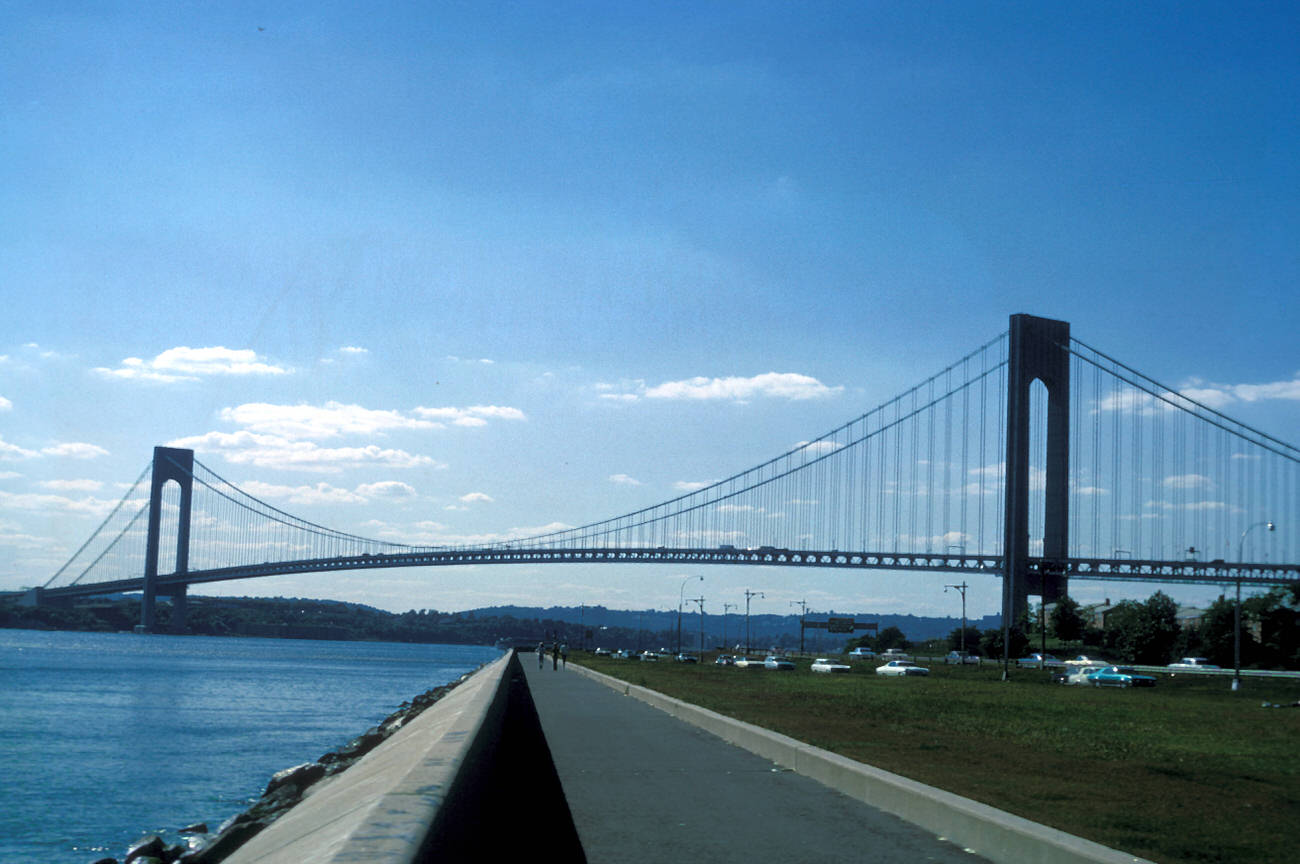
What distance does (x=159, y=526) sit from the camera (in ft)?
390

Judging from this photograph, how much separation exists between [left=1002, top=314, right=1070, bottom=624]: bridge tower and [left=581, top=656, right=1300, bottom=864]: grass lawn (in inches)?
1939

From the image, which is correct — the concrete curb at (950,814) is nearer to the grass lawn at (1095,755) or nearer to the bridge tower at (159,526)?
the grass lawn at (1095,755)

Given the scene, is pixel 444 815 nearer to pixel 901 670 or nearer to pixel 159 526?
pixel 901 670

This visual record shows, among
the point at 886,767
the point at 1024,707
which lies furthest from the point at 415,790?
the point at 1024,707

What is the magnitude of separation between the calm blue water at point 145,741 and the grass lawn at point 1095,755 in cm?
994

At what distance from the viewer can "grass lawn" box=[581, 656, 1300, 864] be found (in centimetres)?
912

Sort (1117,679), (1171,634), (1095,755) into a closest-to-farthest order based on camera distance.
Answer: (1095,755), (1117,679), (1171,634)

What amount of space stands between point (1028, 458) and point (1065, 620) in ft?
42.1

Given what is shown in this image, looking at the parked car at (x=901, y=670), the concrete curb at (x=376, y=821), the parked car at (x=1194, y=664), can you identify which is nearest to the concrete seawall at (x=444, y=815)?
the concrete curb at (x=376, y=821)

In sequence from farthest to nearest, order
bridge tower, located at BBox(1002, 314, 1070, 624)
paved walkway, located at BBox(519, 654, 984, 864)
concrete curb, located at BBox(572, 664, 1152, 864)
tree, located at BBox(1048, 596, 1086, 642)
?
1. tree, located at BBox(1048, 596, 1086, 642)
2. bridge tower, located at BBox(1002, 314, 1070, 624)
3. paved walkway, located at BBox(519, 654, 984, 864)
4. concrete curb, located at BBox(572, 664, 1152, 864)

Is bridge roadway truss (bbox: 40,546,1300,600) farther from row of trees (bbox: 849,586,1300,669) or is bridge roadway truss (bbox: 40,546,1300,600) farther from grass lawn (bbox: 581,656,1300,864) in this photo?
grass lawn (bbox: 581,656,1300,864)

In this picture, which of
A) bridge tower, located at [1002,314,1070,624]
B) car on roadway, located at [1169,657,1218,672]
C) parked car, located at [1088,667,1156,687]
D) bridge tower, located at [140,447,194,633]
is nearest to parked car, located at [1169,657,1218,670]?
car on roadway, located at [1169,657,1218,672]

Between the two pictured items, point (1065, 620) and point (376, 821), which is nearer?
point (376, 821)

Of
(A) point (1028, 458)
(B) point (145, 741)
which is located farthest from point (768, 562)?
(B) point (145, 741)
